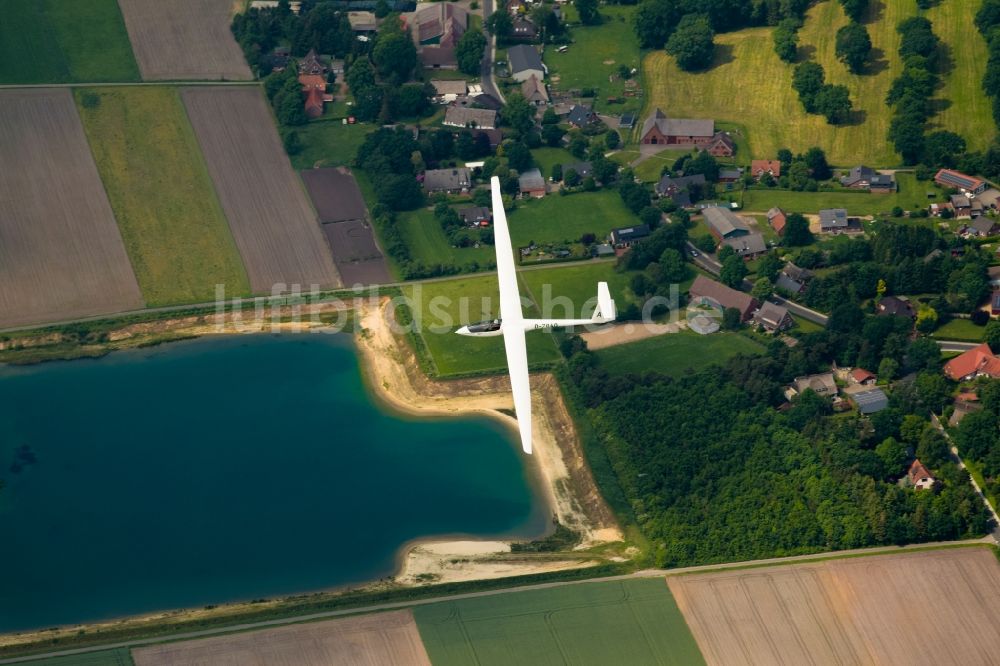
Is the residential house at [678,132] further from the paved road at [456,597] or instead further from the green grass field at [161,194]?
the paved road at [456,597]

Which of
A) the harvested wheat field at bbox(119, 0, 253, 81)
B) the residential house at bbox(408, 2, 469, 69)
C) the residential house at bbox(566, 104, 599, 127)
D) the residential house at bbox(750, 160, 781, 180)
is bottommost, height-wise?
the residential house at bbox(750, 160, 781, 180)

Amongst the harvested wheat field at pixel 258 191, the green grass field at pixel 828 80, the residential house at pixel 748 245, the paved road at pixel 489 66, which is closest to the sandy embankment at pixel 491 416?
the harvested wheat field at pixel 258 191

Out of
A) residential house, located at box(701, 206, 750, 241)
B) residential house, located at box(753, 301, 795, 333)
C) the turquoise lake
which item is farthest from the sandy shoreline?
residential house, located at box(701, 206, 750, 241)

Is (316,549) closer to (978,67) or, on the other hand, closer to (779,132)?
(779,132)

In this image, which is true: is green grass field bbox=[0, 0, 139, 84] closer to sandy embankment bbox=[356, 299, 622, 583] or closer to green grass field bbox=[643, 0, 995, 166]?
sandy embankment bbox=[356, 299, 622, 583]

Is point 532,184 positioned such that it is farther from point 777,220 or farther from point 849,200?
point 849,200
